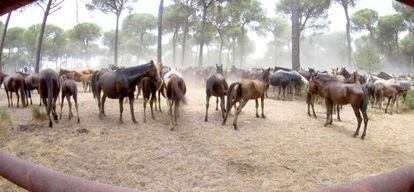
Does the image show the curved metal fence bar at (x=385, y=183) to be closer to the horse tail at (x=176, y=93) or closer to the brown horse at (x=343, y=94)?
the horse tail at (x=176, y=93)

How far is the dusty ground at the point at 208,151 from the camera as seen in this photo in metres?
Answer: 6.46

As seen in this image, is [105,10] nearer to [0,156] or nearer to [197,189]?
[197,189]

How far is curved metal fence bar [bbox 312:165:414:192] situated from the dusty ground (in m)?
5.51

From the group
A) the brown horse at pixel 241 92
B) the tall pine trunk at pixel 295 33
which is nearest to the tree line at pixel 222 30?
the tall pine trunk at pixel 295 33

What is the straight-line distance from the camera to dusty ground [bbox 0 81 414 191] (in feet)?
21.2

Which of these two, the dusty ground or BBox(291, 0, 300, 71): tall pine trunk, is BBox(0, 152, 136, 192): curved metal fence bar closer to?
the dusty ground

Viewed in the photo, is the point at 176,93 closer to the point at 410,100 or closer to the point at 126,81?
the point at 126,81

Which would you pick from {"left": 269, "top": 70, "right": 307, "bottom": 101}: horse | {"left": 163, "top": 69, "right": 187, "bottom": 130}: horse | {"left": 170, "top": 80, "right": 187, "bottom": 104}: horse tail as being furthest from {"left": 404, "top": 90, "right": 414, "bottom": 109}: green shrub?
{"left": 170, "top": 80, "right": 187, "bottom": 104}: horse tail

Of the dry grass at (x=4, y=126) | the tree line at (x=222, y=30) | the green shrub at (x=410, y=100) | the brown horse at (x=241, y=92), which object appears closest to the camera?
the dry grass at (x=4, y=126)

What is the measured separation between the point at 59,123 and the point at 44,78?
137 centimetres

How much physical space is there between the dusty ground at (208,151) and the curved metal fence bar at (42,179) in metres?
5.34

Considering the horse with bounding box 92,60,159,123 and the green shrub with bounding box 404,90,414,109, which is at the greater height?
the horse with bounding box 92,60,159,123

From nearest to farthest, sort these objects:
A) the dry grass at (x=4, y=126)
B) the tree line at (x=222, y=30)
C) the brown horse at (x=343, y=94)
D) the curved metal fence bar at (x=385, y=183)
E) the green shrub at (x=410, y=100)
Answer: the curved metal fence bar at (x=385, y=183) → the dry grass at (x=4, y=126) → the brown horse at (x=343, y=94) → the green shrub at (x=410, y=100) → the tree line at (x=222, y=30)

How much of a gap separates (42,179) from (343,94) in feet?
34.7
